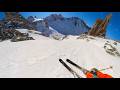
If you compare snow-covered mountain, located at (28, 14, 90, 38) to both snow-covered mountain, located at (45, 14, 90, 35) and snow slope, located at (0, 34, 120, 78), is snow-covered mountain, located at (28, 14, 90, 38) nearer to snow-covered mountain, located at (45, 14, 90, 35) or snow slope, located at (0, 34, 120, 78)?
snow-covered mountain, located at (45, 14, 90, 35)

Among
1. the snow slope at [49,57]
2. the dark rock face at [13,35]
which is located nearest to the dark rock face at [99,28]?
the snow slope at [49,57]

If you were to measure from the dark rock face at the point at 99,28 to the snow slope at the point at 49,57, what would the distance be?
13 centimetres

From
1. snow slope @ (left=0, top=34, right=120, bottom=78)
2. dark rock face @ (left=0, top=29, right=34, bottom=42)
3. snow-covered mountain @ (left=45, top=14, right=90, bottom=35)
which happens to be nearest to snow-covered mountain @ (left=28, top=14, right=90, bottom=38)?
snow-covered mountain @ (left=45, top=14, right=90, bottom=35)

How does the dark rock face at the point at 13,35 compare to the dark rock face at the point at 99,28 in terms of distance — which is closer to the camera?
the dark rock face at the point at 13,35

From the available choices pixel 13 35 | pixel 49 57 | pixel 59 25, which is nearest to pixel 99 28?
pixel 59 25

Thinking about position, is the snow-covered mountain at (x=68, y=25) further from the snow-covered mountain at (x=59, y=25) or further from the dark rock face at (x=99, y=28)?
the dark rock face at (x=99, y=28)

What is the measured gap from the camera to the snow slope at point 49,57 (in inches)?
153

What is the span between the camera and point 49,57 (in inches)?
166

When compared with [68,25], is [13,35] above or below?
below

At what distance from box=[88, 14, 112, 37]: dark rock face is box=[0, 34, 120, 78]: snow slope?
0.44 feet

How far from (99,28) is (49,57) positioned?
4.10 feet

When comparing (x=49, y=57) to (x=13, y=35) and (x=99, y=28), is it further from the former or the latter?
(x=99, y=28)
